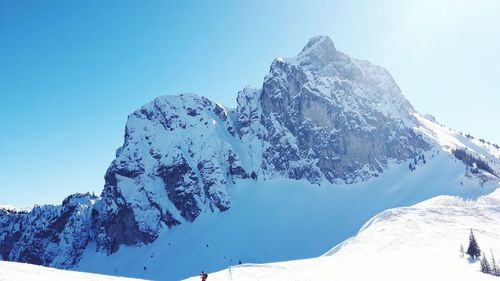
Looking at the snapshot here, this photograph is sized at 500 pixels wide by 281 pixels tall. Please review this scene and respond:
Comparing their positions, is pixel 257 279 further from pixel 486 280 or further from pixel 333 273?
pixel 486 280

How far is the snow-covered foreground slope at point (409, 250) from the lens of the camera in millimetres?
48862

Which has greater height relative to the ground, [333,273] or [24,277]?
[24,277]

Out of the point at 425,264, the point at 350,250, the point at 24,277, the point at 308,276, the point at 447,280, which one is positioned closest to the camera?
the point at 24,277

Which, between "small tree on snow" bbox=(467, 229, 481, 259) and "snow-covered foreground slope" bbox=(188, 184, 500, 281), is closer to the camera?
"snow-covered foreground slope" bbox=(188, 184, 500, 281)

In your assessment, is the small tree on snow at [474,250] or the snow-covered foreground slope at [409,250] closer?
the snow-covered foreground slope at [409,250]

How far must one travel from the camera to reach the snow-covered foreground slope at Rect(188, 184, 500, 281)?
4886 centimetres

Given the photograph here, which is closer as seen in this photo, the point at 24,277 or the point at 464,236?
the point at 24,277

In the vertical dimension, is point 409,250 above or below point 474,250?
above

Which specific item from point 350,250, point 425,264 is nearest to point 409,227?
point 350,250

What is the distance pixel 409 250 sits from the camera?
79.2 metres

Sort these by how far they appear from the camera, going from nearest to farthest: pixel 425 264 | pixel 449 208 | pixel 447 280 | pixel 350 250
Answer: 1. pixel 447 280
2. pixel 425 264
3. pixel 350 250
4. pixel 449 208

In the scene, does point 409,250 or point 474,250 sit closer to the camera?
point 474,250

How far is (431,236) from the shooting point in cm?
10156

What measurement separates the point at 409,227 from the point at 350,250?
117 feet
